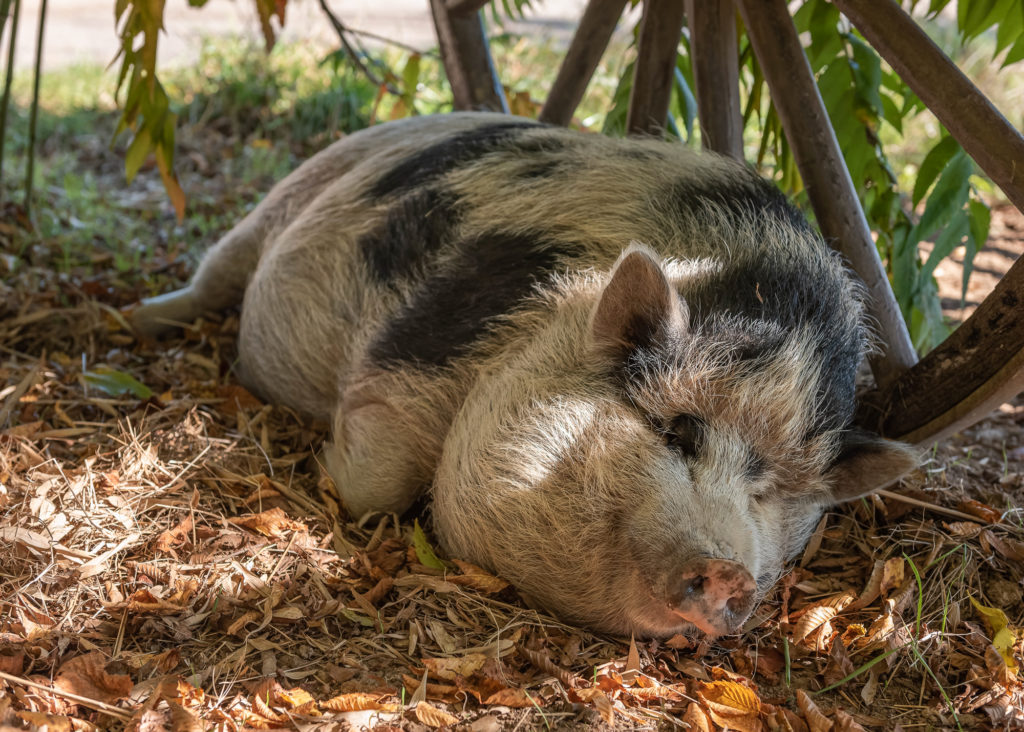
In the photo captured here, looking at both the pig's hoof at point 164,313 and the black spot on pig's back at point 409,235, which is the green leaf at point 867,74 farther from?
the pig's hoof at point 164,313

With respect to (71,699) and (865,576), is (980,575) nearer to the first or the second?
(865,576)

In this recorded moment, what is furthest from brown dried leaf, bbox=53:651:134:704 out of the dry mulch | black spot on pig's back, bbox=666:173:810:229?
black spot on pig's back, bbox=666:173:810:229

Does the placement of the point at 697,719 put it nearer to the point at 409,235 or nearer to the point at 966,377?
the point at 966,377

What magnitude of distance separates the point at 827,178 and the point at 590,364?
3.49 ft

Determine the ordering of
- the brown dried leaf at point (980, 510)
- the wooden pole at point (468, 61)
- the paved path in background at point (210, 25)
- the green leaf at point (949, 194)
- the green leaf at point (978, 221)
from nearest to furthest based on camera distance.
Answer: the brown dried leaf at point (980, 510) < the green leaf at point (949, 194) < the green leaf at point (978, 221) < the wooden pole at point (468, 61) < the paved path in background at point (210, 25)

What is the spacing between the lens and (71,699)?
1.91 metres

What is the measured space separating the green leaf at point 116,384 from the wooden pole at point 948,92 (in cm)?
261

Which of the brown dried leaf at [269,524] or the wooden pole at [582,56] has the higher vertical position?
the wooden pole at [582,56]

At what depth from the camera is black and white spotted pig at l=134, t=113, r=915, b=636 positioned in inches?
85.4

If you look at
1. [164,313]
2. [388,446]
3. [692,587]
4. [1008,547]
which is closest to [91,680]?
[388,446]

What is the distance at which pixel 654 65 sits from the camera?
347cm

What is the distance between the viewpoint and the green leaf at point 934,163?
2.95 metres

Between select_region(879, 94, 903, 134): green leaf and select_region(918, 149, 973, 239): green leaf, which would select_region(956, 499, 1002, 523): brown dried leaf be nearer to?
select_region(918, 149, 973, 239): green leaf

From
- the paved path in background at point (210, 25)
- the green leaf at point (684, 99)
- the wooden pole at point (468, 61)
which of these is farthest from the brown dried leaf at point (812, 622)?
the paved path in background at point (210, 25)
